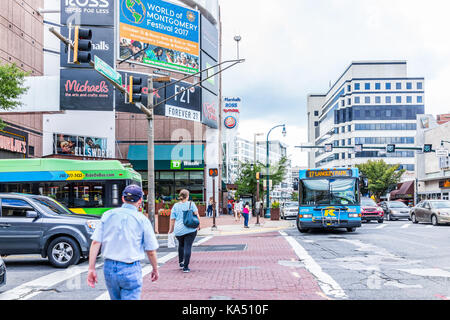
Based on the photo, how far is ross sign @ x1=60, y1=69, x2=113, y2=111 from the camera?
3572 centimetres

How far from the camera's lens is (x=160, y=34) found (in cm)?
3938

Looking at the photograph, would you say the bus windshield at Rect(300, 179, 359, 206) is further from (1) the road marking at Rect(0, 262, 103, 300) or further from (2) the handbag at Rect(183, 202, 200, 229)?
(1) the road marking at Rect(0, 262, 103, 300)

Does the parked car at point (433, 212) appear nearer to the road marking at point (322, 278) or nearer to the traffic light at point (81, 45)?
the road marking at point (322, 278)

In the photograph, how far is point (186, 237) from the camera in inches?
399

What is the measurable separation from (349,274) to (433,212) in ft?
65.5

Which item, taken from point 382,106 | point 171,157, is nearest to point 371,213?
point 171,157

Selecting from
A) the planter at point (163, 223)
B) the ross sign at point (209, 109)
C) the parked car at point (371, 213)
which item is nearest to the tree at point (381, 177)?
the ross sign at point (209, 109)

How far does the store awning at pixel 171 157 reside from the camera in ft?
147

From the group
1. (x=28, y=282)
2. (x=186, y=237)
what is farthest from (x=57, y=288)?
(x=186, y=237)

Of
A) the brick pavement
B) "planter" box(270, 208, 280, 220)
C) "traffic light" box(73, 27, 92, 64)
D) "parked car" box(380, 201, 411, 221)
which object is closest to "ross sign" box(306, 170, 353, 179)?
the brick pavement

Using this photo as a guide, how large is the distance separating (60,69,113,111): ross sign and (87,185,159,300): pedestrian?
32.5 m

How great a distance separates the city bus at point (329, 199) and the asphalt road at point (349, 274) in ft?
17.3
